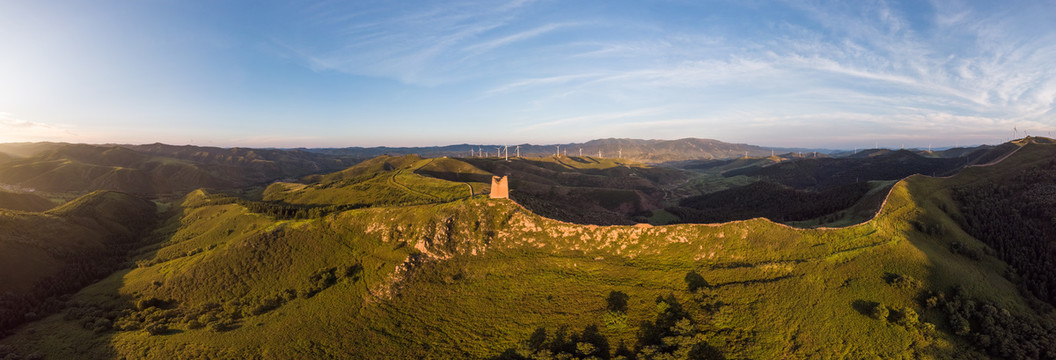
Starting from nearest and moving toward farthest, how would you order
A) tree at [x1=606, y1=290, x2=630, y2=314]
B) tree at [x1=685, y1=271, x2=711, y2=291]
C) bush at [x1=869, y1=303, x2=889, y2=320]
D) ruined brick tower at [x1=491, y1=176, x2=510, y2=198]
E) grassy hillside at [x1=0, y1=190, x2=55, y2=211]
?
bush at [x1=869, y1=303, x2=889, y2=320]
tree at [x1=606, y1=290, x2=630, y2=314]
tree at [x1=685, y1=271, x2=711, y2=291]
ruined brick tower at [x1=491, y1=176, x2=510, y2=198]
grassy hillside at [x1=0, y1=190, x2=55, y2=211]

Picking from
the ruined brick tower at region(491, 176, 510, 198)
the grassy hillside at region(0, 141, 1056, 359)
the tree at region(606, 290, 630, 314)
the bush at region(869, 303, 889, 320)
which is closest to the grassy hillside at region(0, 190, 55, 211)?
the grassy hillside at region(0, 141, 1056, 359)

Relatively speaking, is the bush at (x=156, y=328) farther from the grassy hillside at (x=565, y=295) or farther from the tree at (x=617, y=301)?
the tree at (x=617, y=301)

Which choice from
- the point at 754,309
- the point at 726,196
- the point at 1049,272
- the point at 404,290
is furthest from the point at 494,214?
the point at 726,196

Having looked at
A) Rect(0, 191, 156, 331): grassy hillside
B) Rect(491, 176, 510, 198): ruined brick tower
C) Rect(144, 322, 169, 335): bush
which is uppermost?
Rect(491, 176, 510, 198): ruined brick tower

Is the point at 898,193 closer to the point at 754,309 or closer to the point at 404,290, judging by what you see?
the point at 754,309

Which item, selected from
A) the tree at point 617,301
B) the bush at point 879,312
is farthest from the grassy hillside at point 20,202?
the bush at point 879,312

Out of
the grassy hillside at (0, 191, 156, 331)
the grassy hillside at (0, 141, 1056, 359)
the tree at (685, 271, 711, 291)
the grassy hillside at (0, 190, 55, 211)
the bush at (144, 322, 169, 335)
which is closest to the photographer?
the grassy hillside at (0, 141, 1056, 359)

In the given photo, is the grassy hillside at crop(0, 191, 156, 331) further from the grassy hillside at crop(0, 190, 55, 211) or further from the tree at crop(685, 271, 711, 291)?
the tree at crop(685, 271, 711, 291)

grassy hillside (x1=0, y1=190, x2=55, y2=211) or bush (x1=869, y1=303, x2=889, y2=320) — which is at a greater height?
grassy hillside (x1=0, y1=190, x2=55, y2=211)
